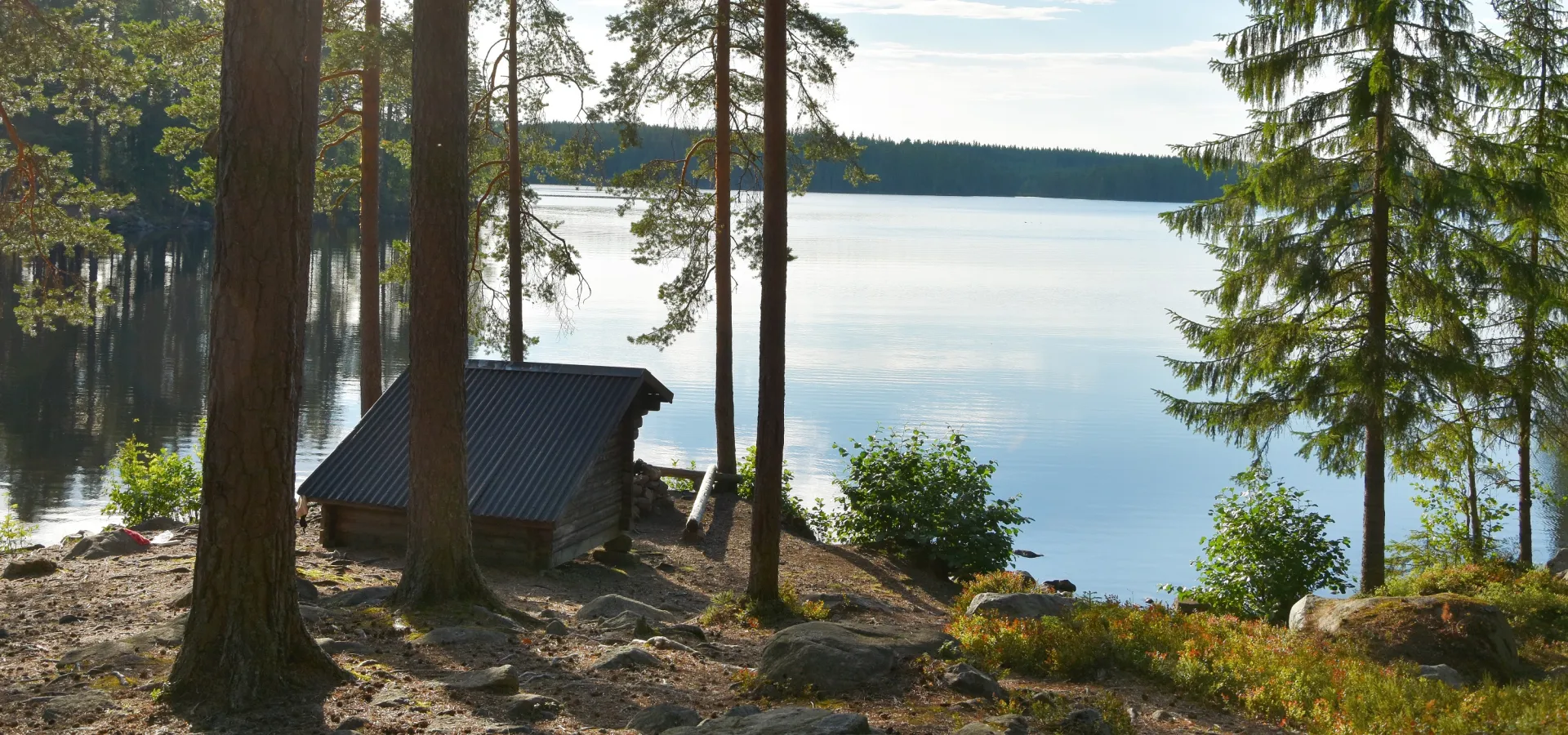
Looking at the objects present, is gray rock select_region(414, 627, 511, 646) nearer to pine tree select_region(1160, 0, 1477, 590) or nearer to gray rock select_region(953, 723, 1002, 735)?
gray rock select_region(953, 723, 1002, 735)

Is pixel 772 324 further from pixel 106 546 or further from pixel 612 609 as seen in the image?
pixel 106 546

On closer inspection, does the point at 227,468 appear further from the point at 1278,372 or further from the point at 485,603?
the point at 1278,372

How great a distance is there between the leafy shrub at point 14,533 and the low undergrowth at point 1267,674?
12.7 metres

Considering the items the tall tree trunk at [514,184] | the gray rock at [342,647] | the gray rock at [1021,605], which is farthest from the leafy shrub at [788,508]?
the gray rock at [342,647]

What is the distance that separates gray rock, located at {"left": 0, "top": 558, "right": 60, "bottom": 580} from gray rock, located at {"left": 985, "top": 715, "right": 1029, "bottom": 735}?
9.39 m

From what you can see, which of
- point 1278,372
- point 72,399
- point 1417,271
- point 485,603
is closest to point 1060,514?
point 1278,372

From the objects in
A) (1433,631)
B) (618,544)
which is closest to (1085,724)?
(1433,631)

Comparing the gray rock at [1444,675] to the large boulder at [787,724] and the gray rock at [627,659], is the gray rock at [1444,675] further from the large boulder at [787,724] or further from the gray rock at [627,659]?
the gray rock at [627,659]

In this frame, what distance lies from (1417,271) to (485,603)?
12.1m

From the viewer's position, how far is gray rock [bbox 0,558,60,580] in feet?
37.8

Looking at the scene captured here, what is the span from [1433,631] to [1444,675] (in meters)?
0.99

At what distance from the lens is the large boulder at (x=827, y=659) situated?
8.01 metres

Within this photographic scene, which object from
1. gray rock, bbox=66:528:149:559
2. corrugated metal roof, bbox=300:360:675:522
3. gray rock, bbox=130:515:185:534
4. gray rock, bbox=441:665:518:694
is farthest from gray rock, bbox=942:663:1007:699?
gray rock, bbox=130:515:185:534

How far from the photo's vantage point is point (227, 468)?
6969mm
